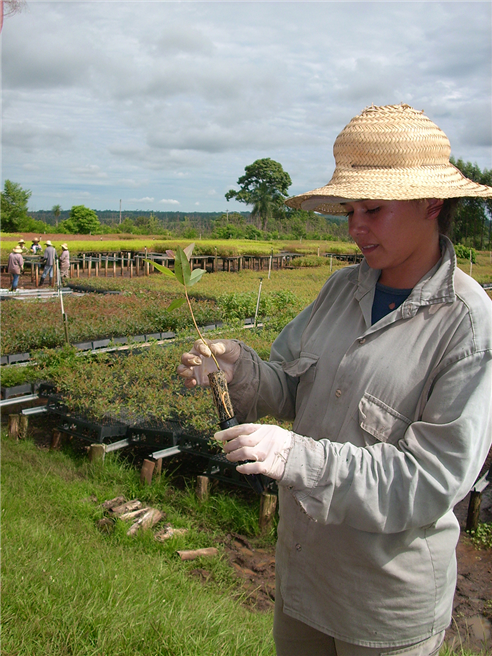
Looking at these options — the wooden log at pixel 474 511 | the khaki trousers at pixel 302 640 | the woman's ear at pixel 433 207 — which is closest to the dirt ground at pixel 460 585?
the wooden log at pixel 474 511

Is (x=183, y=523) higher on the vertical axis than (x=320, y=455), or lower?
lower

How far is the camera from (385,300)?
1510 millimetres

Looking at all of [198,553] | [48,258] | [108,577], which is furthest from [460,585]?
[48,258]

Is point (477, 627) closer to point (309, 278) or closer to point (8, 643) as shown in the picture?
point (8, 643)

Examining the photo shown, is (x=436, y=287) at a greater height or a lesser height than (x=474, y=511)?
greater

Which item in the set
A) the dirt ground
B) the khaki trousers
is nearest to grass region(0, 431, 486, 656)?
the dirt ground

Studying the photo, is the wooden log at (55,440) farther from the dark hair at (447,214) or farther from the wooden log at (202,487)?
the dark hair at (447,214)

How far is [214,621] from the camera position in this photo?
7.52 ft

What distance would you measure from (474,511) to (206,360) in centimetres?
337

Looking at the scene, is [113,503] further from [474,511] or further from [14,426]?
[474,511]

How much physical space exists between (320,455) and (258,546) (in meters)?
2.96

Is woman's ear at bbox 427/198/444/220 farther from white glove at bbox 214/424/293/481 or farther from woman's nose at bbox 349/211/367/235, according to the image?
white glove at bbox 214/424/293/481

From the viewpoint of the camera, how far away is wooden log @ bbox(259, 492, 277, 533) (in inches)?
154

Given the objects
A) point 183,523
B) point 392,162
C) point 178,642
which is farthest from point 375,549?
point 183,523
